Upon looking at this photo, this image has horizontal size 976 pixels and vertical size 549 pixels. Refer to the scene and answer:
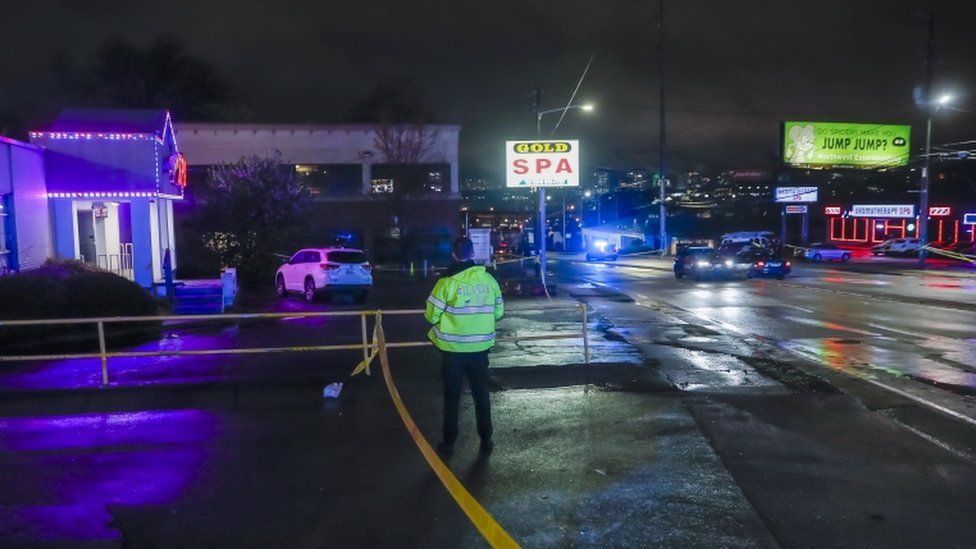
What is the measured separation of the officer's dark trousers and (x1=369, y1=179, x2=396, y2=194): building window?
3614 centimetres

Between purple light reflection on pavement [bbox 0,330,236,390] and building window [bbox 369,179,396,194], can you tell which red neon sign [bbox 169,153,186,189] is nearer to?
purple light reflection on pavement [bbox 0,330,236,390]

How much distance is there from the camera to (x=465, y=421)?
743 cm

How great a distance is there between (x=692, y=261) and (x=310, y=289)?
16322 mm

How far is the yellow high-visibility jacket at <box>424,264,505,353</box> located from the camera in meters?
5.96

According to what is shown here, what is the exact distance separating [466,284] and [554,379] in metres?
3.55

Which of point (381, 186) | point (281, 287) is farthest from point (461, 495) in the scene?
point (381, 186)

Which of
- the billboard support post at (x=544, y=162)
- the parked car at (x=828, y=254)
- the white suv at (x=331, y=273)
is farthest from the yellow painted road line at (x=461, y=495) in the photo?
the parked car at (x=828, y=254)

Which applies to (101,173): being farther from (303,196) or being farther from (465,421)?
(465,421)

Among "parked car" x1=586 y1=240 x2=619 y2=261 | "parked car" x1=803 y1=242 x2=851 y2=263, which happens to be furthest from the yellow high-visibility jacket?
"parked car" x1=586 y1=240 x2=619 y2=261

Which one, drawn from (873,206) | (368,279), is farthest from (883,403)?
(873,206)

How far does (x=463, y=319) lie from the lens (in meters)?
5.96

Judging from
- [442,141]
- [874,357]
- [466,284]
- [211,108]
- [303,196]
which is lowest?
[874,357]

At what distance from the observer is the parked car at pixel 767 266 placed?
31.5m

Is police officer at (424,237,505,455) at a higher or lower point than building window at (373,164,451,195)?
lower
